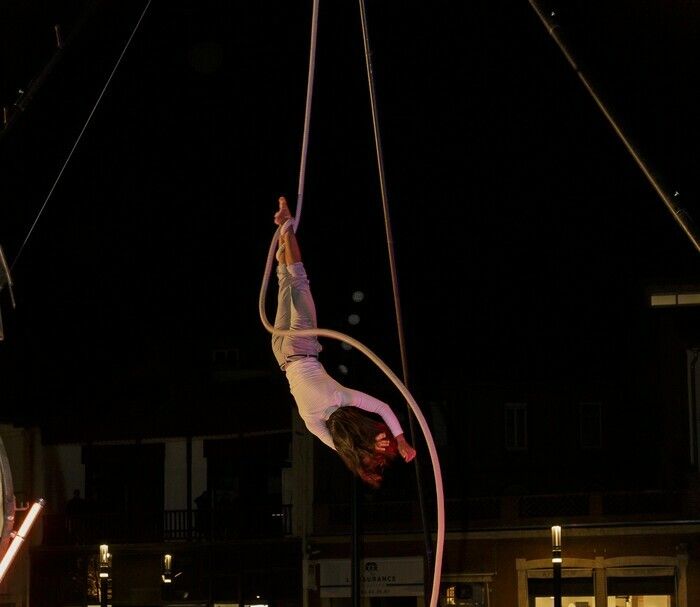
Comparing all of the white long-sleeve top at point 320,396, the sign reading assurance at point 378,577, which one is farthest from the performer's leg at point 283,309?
the sign reading assurance at point 378,577

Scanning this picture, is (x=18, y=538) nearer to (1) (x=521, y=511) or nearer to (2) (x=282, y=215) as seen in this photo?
(2) (x=282, y=215)

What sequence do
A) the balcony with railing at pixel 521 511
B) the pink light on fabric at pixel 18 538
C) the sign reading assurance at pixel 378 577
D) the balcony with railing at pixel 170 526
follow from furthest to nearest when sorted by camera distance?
the balcony with railing at pixel 170 526, the sign reading assurance at pixel 378 577, the balcony with railing at pixel 521 511, the pink light on fabric at pixel 18 538

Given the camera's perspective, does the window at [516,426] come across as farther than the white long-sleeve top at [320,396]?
Yes

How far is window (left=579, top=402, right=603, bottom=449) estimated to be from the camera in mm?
29703

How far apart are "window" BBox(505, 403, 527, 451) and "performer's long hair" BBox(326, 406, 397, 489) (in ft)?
69.5

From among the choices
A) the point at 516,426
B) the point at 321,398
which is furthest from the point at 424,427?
the point at 516,426

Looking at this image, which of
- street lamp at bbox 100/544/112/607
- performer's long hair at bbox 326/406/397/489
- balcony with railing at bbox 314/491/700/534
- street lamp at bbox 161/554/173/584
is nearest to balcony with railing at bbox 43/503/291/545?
street lamp at bbox 161/554/173/584

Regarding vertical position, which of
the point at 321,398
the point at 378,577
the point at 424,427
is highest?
the point at 321,398

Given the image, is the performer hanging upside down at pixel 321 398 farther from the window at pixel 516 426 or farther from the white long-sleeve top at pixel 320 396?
the window at pixel 516 426

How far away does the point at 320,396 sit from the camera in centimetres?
838

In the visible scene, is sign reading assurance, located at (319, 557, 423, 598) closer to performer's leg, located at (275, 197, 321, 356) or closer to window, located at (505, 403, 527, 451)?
window, located at (505, 403, 527, 451)

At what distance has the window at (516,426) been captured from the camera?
29.2 meters

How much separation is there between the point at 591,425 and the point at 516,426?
76.4 inches

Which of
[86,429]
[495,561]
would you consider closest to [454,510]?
[495,561]
